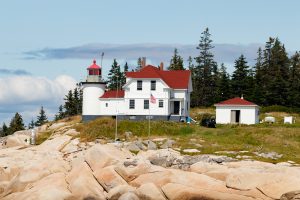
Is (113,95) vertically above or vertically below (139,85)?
below

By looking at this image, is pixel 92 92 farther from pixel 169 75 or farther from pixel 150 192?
pixel 150 192

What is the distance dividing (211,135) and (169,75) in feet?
47.1

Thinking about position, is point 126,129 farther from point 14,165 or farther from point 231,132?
point 14,165

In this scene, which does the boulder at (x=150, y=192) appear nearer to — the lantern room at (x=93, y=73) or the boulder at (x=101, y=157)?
the boulder at (x=101, y=157)

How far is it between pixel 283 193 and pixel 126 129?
25987mm

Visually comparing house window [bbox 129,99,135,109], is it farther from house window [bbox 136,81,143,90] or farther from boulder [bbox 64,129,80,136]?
boulder [bbox 64,129,80,136]

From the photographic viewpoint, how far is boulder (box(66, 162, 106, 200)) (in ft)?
92.2

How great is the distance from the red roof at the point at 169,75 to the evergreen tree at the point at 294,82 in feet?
82.5

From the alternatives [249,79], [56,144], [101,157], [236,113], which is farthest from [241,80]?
[101,157]

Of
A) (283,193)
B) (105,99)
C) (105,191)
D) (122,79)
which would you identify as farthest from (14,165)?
(122,79)

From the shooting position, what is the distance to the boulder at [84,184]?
2811cm

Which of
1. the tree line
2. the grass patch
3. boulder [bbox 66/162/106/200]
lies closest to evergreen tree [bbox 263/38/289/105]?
the tree line

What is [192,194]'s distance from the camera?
26.0 meters

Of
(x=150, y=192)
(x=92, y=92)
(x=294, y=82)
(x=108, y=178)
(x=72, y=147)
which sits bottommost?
(x=150, y=192)
